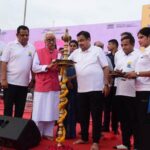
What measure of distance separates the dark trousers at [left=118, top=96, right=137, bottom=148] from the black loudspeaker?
3.49 feet

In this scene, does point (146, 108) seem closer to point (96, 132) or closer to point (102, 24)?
point (96, 132)

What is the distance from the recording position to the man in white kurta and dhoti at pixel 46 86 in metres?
4.55

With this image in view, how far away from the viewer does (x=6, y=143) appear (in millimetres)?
3768

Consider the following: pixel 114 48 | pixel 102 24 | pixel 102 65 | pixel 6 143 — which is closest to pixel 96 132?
pixel 102 65

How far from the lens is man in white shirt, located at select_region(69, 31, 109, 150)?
4191 mm

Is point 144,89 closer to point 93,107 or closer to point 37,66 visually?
point 93,107

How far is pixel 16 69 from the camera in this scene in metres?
4.59

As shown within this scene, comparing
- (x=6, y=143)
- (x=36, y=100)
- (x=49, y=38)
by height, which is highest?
(x=49, y=38)

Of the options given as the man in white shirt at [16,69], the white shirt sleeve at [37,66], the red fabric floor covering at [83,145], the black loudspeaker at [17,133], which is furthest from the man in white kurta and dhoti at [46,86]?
the black loudspeaker at [17,133]

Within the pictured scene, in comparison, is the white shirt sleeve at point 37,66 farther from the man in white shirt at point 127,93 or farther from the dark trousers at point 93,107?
the man in white shirt at point 127,93

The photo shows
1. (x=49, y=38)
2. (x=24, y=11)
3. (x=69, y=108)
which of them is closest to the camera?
(x=49, y=38)

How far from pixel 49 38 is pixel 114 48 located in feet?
4.40

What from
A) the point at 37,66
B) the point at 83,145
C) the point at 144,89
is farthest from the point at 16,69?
the point at 144,89

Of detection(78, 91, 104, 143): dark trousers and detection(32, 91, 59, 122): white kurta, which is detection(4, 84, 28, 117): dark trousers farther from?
detection(78, 91, 104, 143): dark trousers
